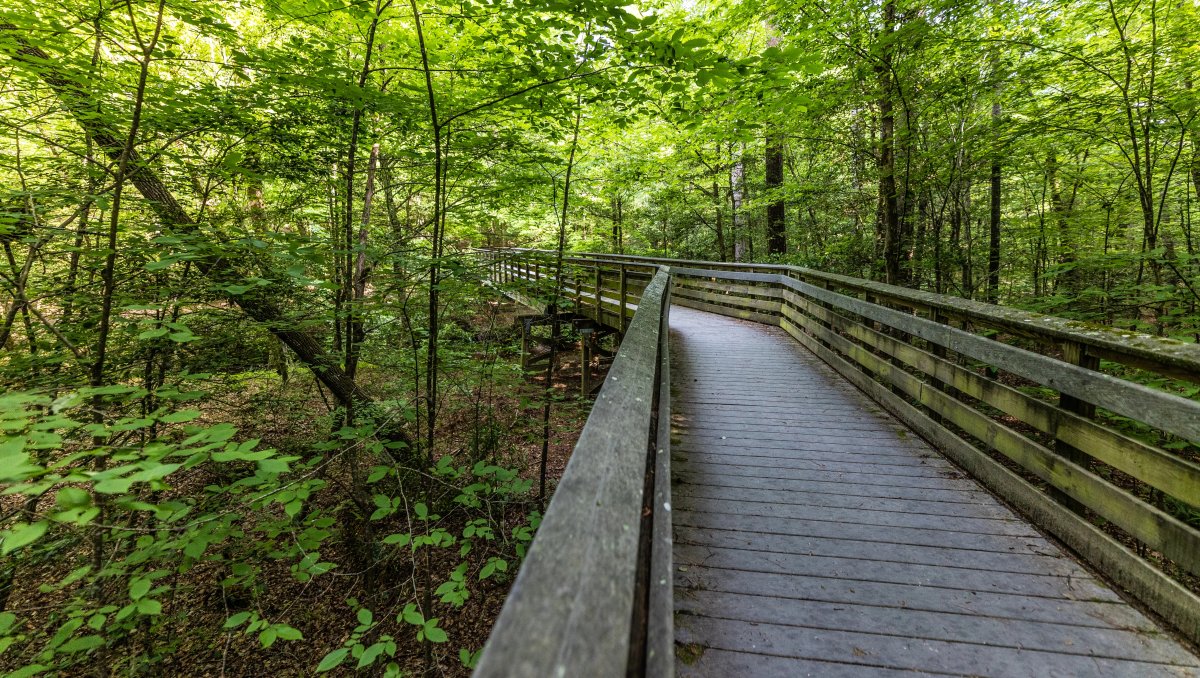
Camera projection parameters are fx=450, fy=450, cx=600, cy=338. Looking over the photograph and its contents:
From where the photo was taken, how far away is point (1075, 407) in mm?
2539

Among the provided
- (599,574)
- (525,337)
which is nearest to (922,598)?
(599,574)

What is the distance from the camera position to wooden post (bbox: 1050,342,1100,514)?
97.8 inches

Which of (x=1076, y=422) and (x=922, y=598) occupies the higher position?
(x=1076, y=422)

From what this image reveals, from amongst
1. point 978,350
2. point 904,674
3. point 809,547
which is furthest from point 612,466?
point 978,350

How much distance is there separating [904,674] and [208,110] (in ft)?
19.9

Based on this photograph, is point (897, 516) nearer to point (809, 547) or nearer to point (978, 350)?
point (809, 547)

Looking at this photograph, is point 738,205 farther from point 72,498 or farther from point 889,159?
point 72,498

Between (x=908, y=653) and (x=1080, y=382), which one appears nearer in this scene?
(x=908, y=653)

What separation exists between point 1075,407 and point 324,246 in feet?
17.5

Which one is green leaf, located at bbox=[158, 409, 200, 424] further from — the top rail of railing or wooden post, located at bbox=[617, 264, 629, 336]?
wooden post, located at bbox=[617, 264, 629, 336]

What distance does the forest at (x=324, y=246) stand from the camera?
2744 mm

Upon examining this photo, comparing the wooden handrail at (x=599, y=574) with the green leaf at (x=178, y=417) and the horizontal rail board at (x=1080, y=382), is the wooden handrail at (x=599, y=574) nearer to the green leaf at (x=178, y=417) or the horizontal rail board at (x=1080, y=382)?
the green leaf at (x=178, y=417)

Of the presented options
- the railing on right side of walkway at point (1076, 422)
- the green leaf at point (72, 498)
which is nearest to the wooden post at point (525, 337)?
the railing on right side of walkway at point (1076, 422)

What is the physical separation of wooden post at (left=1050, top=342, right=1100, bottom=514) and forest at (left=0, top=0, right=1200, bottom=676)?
3126 millimetres
